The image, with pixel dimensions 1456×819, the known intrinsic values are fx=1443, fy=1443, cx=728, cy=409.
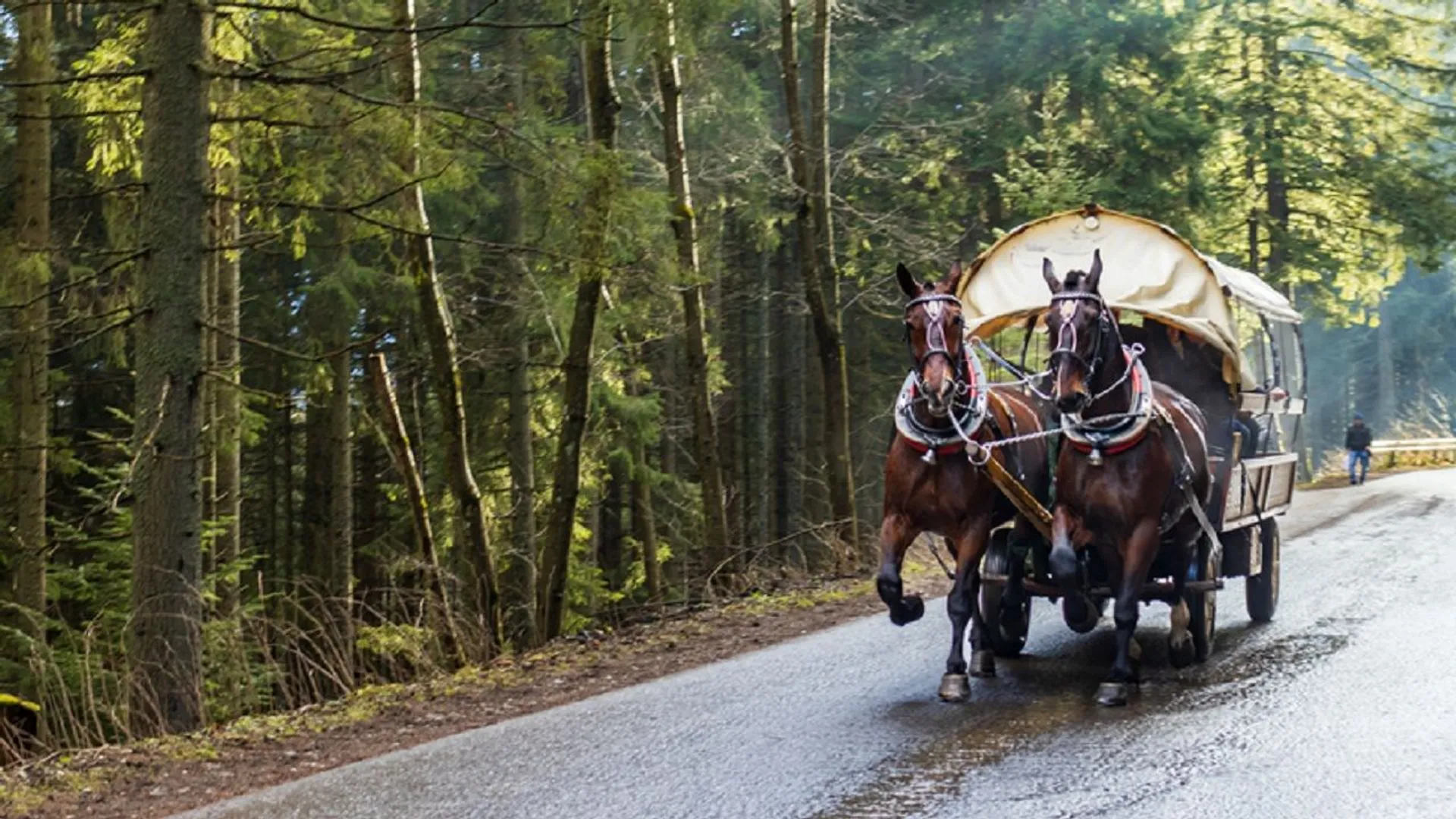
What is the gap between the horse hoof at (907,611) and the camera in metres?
9.08

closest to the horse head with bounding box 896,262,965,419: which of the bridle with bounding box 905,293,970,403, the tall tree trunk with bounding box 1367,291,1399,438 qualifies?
the bridle with bounding box 905,293,970,403

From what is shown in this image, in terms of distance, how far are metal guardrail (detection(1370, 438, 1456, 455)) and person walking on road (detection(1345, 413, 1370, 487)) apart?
6741 millimetres


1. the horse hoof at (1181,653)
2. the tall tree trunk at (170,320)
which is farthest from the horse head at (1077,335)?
the tall tree trunk at (170,320)

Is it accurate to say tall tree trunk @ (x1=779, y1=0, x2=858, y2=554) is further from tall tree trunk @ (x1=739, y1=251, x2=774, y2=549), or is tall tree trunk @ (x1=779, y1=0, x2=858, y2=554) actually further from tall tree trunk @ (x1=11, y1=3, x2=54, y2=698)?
A: tall tree trunk @ (x1=739, y1=251, x2=774, y2=549)

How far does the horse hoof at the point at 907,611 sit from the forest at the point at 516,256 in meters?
3.92

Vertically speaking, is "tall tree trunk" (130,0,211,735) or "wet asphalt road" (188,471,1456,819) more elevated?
"tall tree trunk" (130,0,211,735)

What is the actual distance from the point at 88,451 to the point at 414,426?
5784 millimetres

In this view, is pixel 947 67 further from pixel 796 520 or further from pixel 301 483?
pixel 301 483

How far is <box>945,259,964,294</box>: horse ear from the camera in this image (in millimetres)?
Result: 8773

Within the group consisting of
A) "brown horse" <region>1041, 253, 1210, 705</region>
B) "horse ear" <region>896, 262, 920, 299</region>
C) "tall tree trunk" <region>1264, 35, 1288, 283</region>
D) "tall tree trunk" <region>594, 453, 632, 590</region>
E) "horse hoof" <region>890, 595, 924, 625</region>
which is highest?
"tall tree trunk" <region>1264, 35, 1288, 283</region>

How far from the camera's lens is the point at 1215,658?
1009 cm

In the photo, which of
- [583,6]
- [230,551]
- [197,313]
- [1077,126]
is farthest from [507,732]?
[1077,126]

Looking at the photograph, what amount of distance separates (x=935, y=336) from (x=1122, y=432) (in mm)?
1331

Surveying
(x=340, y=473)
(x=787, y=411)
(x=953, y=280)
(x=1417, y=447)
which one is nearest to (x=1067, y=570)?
(x=953, y=280)
